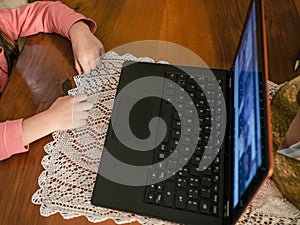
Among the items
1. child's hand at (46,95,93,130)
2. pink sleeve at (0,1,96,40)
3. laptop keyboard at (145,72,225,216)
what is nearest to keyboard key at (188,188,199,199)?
laptop keyboard at (145,72,225,216)

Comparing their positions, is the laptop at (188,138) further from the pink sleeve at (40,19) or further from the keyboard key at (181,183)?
the pink sleeve at (40,19)

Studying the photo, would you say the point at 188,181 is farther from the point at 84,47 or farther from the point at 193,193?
the point at 84,47

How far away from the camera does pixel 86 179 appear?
2.15ft

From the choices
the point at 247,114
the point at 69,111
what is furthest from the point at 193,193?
the point at 69,111

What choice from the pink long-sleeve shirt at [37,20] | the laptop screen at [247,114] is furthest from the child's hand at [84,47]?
the laptop screen at [247,114]

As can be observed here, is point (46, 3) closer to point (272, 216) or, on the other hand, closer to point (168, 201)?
point (168, 201)

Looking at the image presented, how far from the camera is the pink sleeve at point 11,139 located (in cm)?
67

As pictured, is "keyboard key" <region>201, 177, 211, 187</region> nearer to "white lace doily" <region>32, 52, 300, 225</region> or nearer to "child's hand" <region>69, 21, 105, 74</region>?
"white lace doily" <region>32, 52, 300, 225</region>

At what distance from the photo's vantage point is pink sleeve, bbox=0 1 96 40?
2.79ft

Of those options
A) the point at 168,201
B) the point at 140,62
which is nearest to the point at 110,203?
the point at 168,201

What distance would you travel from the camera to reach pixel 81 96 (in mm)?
749

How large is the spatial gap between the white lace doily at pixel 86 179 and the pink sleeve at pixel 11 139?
2.0 inches

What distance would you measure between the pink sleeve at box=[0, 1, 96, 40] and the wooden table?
0.07 feet

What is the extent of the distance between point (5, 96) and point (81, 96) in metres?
0.16
